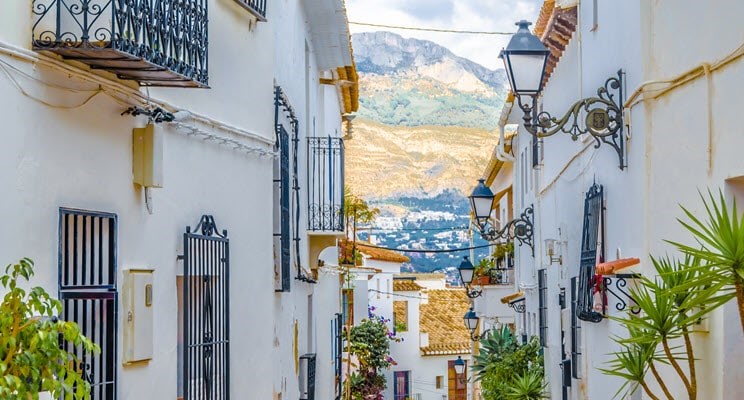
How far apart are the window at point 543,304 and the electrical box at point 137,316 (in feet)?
35.1

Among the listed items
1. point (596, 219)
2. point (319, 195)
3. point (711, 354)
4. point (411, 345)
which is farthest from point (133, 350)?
point (411, 345)

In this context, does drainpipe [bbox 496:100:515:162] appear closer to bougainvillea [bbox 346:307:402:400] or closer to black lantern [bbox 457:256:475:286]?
black lantern [bbox 457:256:475:286]

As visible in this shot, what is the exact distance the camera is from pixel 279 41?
12820 mm

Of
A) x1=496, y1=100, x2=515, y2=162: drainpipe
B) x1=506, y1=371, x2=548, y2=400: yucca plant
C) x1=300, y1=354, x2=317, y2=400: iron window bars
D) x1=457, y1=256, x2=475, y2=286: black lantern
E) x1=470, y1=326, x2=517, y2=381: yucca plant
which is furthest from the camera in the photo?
x1=457, y1=256, x2=475, y2=286: black lantern

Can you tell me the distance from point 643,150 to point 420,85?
9483 cm

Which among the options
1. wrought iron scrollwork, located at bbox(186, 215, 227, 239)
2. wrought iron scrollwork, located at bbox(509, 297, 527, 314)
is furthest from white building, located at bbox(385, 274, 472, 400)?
wrought iron scrollwork, located at bbox(186, 215, 227, 239)

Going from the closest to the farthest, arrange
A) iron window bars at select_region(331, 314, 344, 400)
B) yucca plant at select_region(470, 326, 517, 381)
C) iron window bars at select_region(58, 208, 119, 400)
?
iron window bars at select_region(58, 208, 119, 400)
yucca plant at select_region(470, 326, 517, 381)
iron window bars at select_region(331, 314, 344, 400)

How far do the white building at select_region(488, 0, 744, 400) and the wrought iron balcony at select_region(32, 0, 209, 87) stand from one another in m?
3.45

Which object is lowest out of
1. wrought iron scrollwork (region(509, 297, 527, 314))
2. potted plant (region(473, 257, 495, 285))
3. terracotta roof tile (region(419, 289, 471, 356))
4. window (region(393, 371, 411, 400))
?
window (region(393, 371, 411, 400))

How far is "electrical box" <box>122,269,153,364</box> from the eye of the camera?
7.14 metres

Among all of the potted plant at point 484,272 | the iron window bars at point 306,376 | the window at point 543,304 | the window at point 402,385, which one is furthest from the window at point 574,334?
the window at point 402,385

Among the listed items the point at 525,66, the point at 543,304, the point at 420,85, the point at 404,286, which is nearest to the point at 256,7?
the point at 525,66

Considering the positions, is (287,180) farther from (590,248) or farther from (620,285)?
(620,285)

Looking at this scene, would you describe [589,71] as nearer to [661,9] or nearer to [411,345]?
[661,9]
